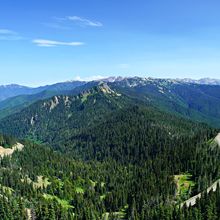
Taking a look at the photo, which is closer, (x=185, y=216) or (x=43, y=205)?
(x=185, y=216)

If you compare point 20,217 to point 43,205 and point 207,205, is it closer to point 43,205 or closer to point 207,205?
point 43,205

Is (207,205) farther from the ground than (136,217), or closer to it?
farther from the ground

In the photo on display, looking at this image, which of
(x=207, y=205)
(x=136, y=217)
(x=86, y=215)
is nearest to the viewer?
(x=207, y=205)

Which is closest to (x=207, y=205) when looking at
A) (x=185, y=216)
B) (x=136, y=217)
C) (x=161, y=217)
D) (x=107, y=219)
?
(x=185, y=216)

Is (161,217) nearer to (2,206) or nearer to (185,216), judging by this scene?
(185,216)

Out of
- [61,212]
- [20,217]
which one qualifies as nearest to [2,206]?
[20,217]

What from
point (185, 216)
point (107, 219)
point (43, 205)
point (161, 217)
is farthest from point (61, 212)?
point (185, 216)

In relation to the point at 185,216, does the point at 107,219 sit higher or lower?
lower

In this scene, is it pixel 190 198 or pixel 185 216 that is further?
pixel 190 198

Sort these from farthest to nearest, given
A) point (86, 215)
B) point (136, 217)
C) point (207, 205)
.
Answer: point (86, 215) < point (136, 217) < point (207, 205)
